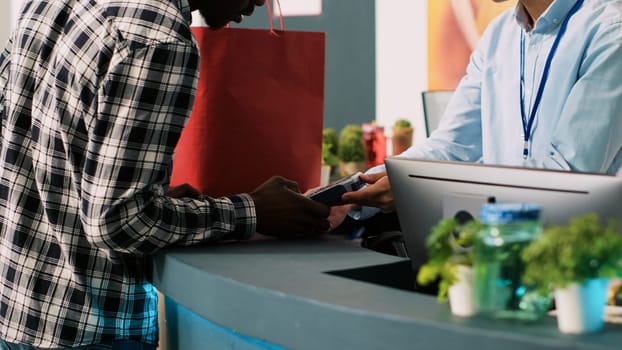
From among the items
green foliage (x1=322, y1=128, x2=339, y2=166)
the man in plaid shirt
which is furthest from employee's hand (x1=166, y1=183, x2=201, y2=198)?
green foliage (x1=322, y1=128, x2=339, y2=166)

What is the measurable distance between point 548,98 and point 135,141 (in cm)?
123

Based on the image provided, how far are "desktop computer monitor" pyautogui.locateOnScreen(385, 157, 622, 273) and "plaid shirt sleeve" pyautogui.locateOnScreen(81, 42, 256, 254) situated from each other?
0.41 metres

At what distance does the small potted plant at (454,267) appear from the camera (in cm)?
108

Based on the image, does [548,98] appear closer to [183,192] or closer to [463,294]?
[183,192]

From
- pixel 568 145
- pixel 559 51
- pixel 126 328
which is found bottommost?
pixel 126 328

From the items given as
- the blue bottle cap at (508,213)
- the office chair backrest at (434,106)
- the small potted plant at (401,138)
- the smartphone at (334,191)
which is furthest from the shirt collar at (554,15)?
the small potted plant at (401,138)

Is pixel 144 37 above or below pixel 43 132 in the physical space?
above

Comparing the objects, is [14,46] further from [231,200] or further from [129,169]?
[231,200]

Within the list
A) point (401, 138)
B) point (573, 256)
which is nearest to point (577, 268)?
point (573, 256)

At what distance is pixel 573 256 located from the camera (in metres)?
0.98

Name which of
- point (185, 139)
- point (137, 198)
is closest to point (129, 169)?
point (137, 198)

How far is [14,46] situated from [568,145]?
4.33 feet

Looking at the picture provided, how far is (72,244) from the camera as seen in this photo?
163 centimetres

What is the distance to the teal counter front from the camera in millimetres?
1021
